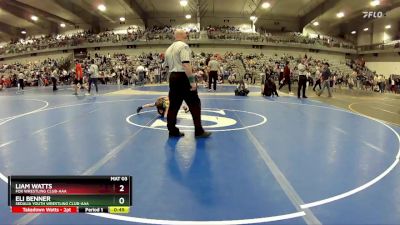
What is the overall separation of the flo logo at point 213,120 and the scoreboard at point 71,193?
468 cm

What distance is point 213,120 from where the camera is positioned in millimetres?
8078

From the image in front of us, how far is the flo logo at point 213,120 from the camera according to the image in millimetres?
7199

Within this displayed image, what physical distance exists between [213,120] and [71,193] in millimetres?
6052

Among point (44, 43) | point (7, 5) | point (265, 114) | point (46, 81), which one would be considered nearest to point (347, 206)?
point (265, 114)

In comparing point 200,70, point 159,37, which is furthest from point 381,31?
point 200,70

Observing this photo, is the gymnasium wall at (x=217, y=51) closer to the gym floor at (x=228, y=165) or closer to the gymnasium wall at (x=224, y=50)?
the gymnasium wall at (x=224, y=50)

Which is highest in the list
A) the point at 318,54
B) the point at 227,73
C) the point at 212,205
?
the point at 318,54

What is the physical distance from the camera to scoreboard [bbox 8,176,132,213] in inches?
84.3

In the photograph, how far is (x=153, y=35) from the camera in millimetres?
37500

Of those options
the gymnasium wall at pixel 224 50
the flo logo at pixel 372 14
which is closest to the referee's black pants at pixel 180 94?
the gymnasium wall at pixel 224 50

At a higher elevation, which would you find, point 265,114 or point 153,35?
point 153,35

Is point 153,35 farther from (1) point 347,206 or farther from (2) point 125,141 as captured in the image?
(1) point 347,206

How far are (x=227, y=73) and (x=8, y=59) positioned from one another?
117 feet

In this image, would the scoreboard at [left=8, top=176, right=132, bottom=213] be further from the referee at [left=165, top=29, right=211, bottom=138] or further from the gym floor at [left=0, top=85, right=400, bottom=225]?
the referee at [left=165, top=29, right=211, bottom=138]
